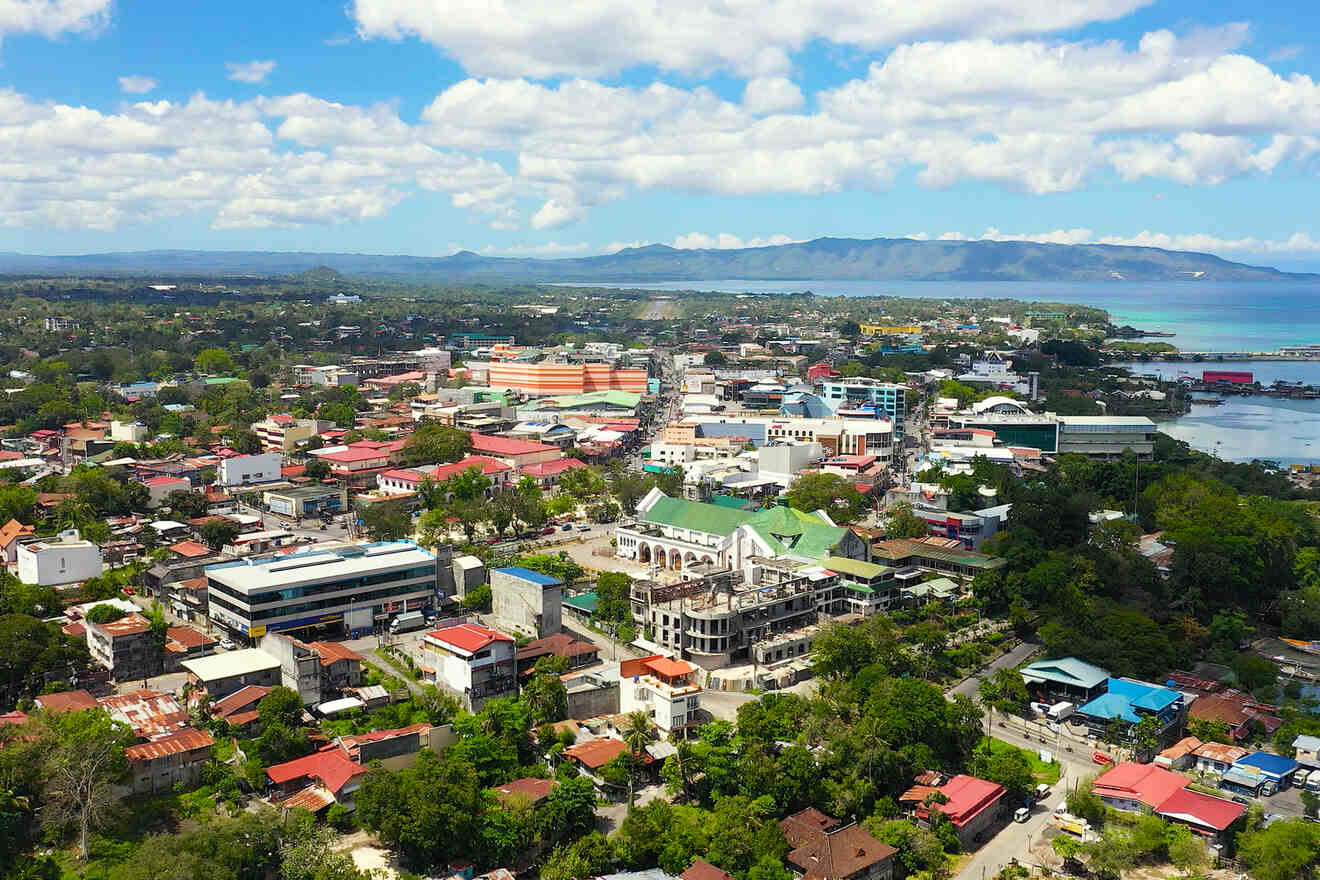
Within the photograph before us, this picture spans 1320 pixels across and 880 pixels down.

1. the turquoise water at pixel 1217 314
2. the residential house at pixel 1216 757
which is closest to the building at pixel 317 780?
the residential house at pixel 1216 757

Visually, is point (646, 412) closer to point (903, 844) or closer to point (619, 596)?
point (619, 596)

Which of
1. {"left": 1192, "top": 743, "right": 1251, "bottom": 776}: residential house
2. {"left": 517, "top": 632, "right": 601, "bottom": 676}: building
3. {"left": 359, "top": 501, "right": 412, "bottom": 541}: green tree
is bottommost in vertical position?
{"left": 1192, "top": 743, "right": 1251, "bottom": 776}: residential house

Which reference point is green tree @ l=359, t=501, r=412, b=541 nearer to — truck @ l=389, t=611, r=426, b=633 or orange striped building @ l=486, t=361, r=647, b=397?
truck @ l=389, t=611, r=426, b=633

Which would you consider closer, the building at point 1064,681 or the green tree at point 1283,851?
the green tree at point 1283,851

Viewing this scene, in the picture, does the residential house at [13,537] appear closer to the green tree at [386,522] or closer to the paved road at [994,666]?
the green tree at [386,522]

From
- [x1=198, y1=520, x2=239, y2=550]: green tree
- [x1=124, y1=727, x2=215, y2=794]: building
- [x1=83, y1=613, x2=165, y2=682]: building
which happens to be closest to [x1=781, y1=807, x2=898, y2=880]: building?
[x1=124, y1=727, x2=215, y2=794]: building

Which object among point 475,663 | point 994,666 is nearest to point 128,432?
point 475,663
